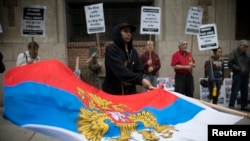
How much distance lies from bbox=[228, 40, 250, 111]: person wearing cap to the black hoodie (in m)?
4.96

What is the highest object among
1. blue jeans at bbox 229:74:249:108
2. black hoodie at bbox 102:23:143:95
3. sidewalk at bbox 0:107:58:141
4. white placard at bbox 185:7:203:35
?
white placard at bbox 185:7:203:35

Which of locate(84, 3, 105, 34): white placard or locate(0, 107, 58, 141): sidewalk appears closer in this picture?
locate(0, 107, 58, 141): sidewalk

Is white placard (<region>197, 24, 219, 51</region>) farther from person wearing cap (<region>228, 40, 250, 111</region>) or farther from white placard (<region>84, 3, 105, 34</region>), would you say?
white placard (<region>84, 3, 105, 34</region>)

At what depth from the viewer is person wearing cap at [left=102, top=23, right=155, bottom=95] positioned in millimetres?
3738

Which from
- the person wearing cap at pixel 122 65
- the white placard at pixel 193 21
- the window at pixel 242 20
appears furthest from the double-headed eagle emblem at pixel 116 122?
the window at pixel 242 20

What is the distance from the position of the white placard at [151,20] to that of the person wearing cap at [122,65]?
357 centimetres

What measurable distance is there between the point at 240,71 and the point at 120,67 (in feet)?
17.9

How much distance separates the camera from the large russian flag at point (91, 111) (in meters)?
3.10

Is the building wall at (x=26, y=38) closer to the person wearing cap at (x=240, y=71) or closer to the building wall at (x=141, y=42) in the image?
the building wall at (x=141, y=42)

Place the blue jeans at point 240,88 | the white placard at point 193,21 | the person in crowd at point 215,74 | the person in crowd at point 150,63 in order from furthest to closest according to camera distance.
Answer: the blue jeans at point 240,88
the person in crowd at point 215,74
the white placard at point 193,21
the person in crowd at point 150,63

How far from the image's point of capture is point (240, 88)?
8.60m

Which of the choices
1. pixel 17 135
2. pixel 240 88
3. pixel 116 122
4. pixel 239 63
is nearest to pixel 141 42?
pixel 239 63

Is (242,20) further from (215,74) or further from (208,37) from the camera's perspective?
(208,37)

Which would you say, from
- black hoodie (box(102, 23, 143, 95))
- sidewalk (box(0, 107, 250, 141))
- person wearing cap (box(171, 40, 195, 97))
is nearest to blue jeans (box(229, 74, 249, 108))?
person wearing cap (box(171, 40, 195, 97))
